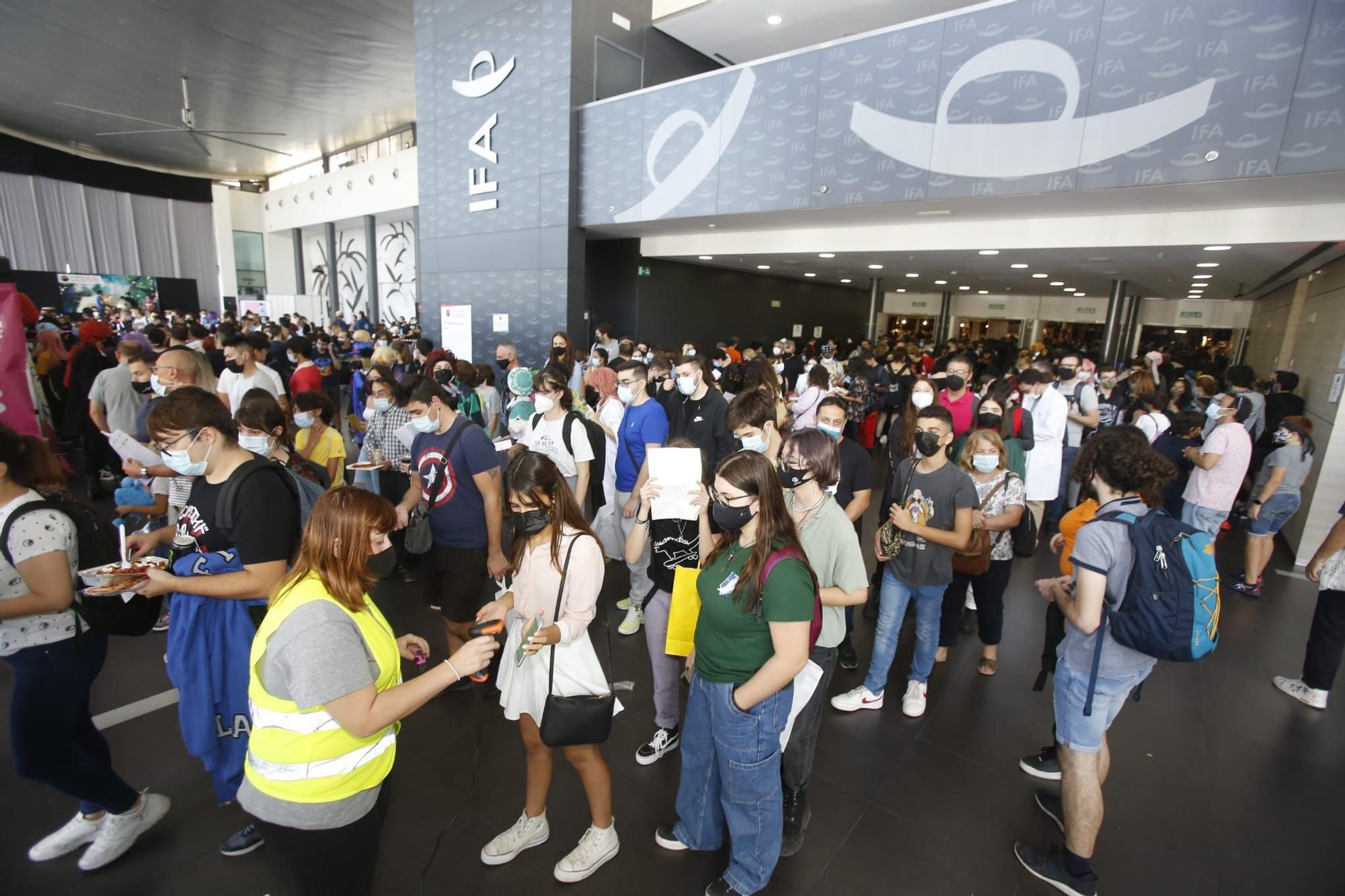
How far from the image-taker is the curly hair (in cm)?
210

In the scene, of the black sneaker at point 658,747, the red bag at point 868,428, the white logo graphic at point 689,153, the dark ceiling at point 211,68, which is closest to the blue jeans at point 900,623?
the black sneaker at point 658,747

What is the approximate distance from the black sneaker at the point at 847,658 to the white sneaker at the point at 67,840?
357 centimetres

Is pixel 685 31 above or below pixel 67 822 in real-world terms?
above

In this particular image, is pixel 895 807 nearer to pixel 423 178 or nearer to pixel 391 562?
pixel 391 562

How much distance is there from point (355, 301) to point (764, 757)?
23.0m

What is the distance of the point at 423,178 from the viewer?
462 inches

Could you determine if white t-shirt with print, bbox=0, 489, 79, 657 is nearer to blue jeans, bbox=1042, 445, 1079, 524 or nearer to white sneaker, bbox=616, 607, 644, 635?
white sneaker, bbox=616, 607, 644, 635

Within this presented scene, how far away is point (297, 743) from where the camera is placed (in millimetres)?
1453

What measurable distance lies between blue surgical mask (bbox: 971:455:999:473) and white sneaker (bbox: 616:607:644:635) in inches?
89.6

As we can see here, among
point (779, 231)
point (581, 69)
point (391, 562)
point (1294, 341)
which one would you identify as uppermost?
point (581, 69)

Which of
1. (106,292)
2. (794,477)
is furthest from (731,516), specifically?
(106,292)

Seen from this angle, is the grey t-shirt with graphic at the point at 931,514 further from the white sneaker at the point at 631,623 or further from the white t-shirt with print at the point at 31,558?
the white t-shirt with print at the point at 31,558

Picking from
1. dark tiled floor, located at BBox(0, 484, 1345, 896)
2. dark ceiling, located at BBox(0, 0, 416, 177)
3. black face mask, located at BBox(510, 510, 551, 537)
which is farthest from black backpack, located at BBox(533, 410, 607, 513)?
dark ceiling, located at BBox(0, 0, 416, 177)

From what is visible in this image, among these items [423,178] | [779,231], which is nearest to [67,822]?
[779,231]
